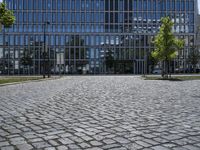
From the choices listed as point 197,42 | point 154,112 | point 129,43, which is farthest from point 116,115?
point 197,42

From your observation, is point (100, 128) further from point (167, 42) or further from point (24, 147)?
point (167, 42)

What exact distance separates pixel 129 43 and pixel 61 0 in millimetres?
24060

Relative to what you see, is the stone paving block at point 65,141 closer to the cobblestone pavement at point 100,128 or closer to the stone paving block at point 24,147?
the cobblestone pavement at point 100,128

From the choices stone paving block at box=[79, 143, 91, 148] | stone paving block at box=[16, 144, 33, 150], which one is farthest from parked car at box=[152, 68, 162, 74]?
stone paving block at box=[16, 144, 33, 150]

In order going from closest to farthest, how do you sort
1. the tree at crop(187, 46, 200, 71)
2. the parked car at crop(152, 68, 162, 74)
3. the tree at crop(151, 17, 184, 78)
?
→ the tree at crop(151, 17, 184, 78) < the tree at crop(187, 46, 200, 71) < the parked car at crop(152, 68, 162, 74)

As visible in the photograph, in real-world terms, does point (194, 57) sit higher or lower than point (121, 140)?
higher

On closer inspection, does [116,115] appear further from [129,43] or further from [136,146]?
[129,43]

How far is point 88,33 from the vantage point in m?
94.3

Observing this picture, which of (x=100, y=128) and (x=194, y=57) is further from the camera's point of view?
(x=194, y=57)

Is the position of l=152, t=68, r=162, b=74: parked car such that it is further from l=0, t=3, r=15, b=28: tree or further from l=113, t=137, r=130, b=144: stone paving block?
l=113, t=137, r=130, b=144: stone paving block

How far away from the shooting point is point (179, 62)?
96250 mm

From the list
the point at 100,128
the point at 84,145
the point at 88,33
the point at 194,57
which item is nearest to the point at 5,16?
the point at 100,128

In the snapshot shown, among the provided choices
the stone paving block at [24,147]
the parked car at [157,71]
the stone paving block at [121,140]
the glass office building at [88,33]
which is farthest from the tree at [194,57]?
the stone paving block at [24,147]

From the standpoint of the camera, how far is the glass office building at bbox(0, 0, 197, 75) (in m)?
93.4
